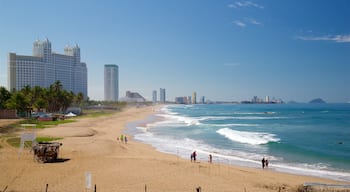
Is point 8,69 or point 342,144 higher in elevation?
point 8,69

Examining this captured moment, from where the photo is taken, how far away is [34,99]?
6462 cm

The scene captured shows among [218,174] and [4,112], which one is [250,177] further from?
[4,112]

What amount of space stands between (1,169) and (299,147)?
28668mm

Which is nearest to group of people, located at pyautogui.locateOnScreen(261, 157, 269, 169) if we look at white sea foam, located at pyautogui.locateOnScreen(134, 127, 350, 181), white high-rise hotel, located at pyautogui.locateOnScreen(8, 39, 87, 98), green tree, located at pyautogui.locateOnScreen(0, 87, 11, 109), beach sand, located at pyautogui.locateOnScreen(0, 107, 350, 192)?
white sea foam, located at pyautogui.locateOnScreen(134, 127, 350, 181)

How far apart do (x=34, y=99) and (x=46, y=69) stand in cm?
8798

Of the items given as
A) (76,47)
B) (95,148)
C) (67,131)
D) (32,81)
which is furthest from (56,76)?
(95,148)

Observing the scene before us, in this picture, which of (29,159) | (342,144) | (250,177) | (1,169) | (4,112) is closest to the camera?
(1,169)

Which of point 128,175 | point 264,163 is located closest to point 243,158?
point 264,163

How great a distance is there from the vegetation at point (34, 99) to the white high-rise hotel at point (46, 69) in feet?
199

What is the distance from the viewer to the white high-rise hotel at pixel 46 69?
440 ft

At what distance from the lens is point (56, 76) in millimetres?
149125

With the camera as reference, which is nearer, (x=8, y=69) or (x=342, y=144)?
(x=342, y=144)

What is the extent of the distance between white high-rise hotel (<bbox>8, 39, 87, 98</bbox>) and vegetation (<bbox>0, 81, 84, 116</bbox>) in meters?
60.7

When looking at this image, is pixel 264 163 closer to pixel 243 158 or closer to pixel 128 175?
pixel 243 158
